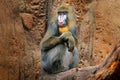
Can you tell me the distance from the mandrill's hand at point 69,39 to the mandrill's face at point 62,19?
363 mm

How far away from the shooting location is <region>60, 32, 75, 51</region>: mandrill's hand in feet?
21.3

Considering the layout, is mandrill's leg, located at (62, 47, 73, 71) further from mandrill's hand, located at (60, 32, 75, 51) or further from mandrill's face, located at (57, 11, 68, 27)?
mandrill's face, located at (57, 11, 68, 27)

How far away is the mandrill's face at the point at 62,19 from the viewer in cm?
689

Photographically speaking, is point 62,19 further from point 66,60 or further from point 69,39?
point 66,60

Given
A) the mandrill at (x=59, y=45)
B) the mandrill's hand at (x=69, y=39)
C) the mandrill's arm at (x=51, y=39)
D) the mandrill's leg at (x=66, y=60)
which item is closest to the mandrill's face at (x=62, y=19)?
the mandrill at (x=59, y=45)

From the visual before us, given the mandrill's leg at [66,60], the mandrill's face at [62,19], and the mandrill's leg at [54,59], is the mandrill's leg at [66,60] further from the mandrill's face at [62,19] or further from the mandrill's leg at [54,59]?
the mandrill's face at [62,19]

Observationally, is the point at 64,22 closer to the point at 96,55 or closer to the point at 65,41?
the point at 65,41

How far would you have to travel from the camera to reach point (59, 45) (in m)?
6.80

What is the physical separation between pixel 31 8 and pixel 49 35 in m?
1.80

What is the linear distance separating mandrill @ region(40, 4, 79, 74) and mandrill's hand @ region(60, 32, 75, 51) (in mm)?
54

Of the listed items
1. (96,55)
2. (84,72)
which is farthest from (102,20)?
(84,72)

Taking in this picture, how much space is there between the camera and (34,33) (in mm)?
8648

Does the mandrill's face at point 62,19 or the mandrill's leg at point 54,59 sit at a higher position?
the mandrill's face at point 62,19

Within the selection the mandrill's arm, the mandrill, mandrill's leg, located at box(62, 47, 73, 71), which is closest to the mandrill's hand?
the mandrill
